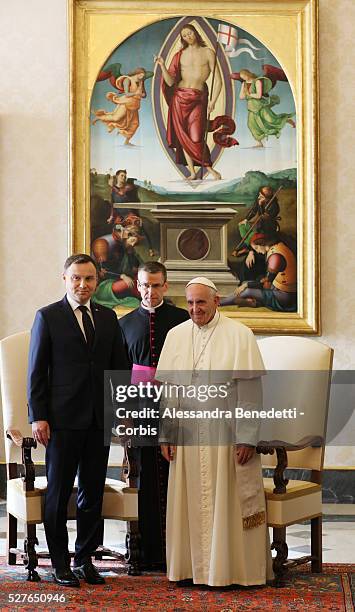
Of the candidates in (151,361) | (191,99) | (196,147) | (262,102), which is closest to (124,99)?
(191,99)

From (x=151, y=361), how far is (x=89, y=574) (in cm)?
147

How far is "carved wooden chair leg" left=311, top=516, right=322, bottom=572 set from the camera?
21.3 ft

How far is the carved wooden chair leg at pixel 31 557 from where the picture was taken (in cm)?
616

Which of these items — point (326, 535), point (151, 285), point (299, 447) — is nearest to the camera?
point (299, 447)

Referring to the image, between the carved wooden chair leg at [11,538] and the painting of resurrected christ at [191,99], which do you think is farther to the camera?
the painting of resurrected christ at [191,99]

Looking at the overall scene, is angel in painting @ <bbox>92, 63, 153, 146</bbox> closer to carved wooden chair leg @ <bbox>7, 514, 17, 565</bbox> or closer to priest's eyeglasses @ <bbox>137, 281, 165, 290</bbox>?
priest's eyeglasses @ <bbox>137, 281, 165, 290</bbox>

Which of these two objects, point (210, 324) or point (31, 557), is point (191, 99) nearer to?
point (210, 324)

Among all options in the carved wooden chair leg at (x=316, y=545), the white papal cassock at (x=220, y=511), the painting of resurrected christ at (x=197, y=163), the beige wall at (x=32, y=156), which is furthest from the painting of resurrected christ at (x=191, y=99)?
the carved wooden chair leg at (x=316, y=545)

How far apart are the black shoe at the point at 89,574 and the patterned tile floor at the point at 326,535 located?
1.00m

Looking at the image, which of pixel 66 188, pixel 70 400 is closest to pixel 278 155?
pixel 66 188

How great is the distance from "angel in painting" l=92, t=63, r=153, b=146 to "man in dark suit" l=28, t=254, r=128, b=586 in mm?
3176

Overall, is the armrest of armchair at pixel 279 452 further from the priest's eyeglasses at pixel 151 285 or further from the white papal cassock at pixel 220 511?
the priest's eyeglasses at pixel 151 285

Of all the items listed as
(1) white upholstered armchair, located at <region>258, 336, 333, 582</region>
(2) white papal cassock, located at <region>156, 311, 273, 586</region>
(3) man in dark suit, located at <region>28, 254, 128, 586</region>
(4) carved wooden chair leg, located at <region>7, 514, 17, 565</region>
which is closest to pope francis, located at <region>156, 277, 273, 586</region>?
(2) white papal cassock, located at <region>156, 311, 273, 586</region>

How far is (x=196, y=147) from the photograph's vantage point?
29.6 feet
